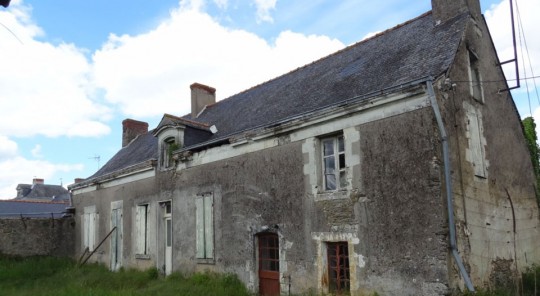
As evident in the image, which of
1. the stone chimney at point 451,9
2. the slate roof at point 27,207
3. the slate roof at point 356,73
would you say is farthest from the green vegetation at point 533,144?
the slate roof at point 27,207

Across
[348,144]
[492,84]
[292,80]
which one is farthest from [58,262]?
[492,84]

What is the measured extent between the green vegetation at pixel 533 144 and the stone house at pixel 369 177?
0.63 meters

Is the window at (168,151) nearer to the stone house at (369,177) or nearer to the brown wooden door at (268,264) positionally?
the stone house at (369,177)

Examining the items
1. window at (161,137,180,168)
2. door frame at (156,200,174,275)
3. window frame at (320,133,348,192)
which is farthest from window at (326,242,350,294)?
window at (161,137,180,168)

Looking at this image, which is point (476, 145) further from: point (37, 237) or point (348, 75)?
point (37, 237)

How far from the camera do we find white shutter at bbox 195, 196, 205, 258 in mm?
12305

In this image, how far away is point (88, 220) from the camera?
17953 mm

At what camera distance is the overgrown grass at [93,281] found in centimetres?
1081

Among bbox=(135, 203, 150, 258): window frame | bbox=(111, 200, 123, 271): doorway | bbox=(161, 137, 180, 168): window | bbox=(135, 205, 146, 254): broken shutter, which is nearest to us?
bbox=(161, 137, 180, 168): window

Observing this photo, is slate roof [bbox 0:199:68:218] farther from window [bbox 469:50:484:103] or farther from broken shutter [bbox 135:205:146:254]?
window [bbox 469:50:484:103]

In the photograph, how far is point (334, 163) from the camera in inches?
373

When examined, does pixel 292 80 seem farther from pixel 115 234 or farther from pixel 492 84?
pixel 115 234

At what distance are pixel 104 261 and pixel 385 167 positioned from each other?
12.3 metres

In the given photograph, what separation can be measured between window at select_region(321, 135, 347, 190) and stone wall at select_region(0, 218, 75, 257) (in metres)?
13.6
